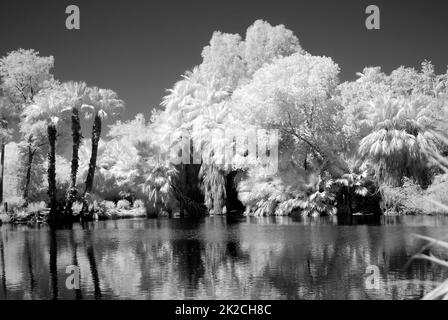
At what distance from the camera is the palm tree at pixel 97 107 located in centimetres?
3509

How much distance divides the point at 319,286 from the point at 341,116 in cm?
2202

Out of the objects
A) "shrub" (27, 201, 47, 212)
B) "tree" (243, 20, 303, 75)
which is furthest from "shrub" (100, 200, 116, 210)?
"tree" (243, 20, 303, 75)

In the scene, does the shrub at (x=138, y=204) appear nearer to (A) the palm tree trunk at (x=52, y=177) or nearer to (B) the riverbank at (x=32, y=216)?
(B) the riverbank at (x=32, y=216)

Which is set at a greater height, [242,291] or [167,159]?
[167,159]

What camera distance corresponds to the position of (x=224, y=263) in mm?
14781

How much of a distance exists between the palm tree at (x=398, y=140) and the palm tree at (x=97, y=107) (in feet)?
49.5

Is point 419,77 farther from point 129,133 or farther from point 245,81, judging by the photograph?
point 129,133

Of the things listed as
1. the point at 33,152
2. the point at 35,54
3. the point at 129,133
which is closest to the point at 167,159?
the point at 129,133

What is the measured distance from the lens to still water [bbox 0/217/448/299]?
11391 mm

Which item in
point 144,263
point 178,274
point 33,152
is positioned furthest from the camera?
point 33,152

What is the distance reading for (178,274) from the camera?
1330 centimetres

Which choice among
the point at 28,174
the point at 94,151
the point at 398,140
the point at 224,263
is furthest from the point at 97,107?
the point at 224,263

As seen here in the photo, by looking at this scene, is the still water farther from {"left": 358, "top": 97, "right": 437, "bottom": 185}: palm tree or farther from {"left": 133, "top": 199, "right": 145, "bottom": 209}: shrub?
{"left": 133, "top": 199, "right": 145, "bottom": 209}: shrub

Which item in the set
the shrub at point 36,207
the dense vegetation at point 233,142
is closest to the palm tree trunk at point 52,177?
the dense vegetation at point 233,142
